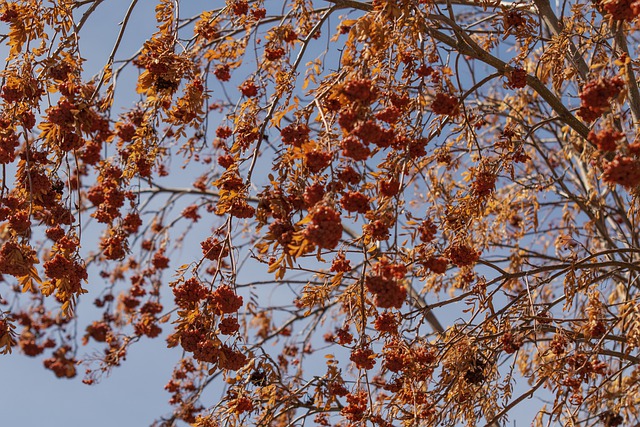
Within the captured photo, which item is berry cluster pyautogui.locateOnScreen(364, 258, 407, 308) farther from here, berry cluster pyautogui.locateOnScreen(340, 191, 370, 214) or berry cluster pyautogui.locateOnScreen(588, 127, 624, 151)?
berry cluster pyautogui.locateOnScreen(588, 127, 624, 151)

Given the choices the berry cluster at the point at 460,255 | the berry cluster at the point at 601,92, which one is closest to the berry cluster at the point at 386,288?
the berry cluster at the point at 460,255

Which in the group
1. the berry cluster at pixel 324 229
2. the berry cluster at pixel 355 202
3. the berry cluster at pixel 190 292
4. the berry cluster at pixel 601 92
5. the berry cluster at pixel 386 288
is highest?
the berry cluster at pixel 190 292

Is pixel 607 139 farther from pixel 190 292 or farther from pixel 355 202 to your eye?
pixel 190 292

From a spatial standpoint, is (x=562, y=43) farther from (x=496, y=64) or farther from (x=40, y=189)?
(x=40, y=189)

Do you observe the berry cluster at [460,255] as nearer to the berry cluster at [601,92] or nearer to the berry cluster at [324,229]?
the berry cluster at [601,92]

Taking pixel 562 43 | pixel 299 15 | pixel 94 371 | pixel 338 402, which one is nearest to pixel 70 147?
pixel 299 15

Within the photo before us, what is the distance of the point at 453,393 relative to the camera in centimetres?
363

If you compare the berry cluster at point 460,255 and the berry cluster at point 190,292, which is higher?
the berry cluster at point 190,292

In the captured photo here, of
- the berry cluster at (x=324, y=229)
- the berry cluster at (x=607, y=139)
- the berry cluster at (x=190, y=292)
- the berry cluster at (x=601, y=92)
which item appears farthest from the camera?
the berry cluster at (x=190, y=292)

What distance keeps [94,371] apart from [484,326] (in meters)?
3.39

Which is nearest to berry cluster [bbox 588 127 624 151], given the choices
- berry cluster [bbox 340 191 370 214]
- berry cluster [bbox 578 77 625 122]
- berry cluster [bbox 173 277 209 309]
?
berry cluster [bbox 578 77 625 122]

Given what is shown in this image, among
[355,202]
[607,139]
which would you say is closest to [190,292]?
[355,202]

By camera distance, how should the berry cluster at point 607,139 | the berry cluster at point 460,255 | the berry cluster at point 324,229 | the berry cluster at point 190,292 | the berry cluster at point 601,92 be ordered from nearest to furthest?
the berry cluster at point 324,229, the berry cluster at point 607,139, the berry cluster at point 601,92, the berry cluster at point 190,292, the berry cluster at point 460,255

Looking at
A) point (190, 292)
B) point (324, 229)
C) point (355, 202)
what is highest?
point (190, 292)
